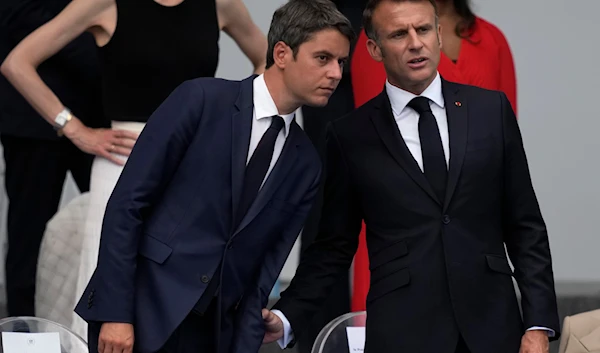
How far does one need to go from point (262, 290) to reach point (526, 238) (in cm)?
66

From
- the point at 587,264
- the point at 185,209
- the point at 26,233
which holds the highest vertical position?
the point at 185,209

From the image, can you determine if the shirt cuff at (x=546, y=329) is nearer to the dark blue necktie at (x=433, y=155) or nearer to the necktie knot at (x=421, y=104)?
the dark blue necktie at (x=433, y=155)

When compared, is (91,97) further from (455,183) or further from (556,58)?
(556,58)

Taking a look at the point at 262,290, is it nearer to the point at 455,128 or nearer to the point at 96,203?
the point at 455,128

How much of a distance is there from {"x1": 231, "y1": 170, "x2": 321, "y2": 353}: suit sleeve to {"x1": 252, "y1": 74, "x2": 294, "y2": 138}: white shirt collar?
6.2 inches

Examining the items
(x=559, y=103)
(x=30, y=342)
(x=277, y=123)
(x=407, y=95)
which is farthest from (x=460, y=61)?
(x=559, y=103)

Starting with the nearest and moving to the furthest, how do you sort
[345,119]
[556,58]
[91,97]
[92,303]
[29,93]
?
[92,303] → [345,119] → [29,93] → [91,97] → [556,58]

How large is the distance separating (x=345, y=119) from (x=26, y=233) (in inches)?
64.2

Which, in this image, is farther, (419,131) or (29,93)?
(29,93)

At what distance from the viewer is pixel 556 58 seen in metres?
5.83

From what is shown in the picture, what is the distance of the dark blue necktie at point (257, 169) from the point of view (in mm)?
3289

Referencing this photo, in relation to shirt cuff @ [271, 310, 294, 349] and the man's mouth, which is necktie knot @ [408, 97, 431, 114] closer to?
the man's mouth

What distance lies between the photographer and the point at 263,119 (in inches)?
132

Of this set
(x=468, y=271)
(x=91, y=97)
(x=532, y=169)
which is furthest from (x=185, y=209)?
(x=532, y=169)
